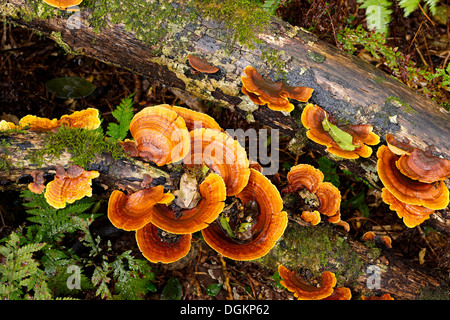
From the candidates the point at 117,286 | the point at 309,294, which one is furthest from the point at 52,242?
the point at 309,294

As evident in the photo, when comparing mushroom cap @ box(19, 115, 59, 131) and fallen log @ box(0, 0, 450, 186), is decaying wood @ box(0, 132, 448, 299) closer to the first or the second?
mushroom cap @ box(19, 115, 59, 131)

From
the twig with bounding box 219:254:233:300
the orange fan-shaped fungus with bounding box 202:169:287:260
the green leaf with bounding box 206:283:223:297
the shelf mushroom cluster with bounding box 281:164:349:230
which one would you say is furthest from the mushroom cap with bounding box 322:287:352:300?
the green leaf with bounding box 206:283:223:297

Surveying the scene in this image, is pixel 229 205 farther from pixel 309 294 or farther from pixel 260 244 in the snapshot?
pixel 309 294

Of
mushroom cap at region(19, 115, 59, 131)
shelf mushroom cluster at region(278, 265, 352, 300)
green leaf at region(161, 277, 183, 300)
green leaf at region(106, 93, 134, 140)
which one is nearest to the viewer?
mushroom cap at region(19, 115, 59, 131)

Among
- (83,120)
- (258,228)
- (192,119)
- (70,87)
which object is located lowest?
(70,87)

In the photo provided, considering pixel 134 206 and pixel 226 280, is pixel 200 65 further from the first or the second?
pixel 226 280

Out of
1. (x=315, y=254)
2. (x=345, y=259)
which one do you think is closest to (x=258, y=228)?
(x=315, y=254)

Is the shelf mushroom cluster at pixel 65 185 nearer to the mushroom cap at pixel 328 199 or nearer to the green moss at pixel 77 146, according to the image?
the green moss at pixel 77 146

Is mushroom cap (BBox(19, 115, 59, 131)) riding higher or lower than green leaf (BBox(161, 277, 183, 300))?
higher
